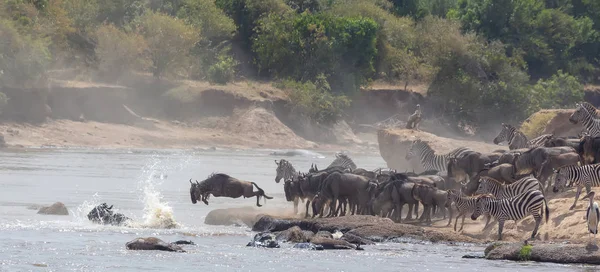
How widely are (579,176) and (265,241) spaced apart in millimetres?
5998

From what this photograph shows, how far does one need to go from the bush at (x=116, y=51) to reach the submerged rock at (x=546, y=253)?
144 feet

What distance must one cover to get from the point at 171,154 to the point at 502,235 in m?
31.4

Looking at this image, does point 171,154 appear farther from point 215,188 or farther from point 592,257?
point 592,257

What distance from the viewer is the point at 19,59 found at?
56.6 meters

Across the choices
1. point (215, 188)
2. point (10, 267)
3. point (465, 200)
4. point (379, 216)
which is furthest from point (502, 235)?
point (10, 267)

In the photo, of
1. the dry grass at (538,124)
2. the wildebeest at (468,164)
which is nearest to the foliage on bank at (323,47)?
the dry grass at (538,124)

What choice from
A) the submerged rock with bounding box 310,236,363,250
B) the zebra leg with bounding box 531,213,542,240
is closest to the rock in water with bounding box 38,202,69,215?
the submerged rock with bounding box 310,236,363,250

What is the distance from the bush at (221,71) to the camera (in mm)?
65312

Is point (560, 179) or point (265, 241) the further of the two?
point (560, 179)

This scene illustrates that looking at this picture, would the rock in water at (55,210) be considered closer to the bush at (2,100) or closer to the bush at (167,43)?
the bush at (2,100)

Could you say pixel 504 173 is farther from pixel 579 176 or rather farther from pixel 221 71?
pixel 221 71

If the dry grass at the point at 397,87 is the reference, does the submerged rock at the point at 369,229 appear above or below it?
below

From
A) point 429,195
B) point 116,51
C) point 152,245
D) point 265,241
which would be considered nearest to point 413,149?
point 429,195

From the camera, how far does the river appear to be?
64.2ft
